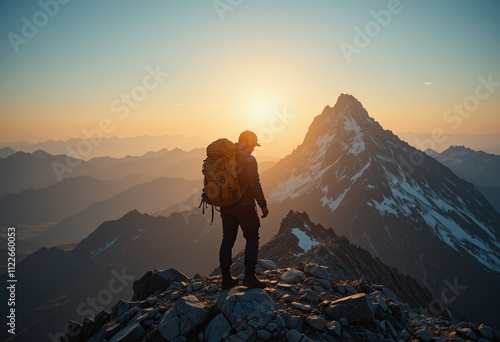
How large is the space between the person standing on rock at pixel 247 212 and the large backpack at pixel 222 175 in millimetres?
211

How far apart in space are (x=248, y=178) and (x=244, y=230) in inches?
59.1

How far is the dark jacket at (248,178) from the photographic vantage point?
8.28 metres

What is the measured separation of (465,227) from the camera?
199m

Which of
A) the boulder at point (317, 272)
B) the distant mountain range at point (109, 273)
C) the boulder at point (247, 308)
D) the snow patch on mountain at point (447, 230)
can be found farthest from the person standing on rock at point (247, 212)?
the snow patch on mountain at point (447, 230)

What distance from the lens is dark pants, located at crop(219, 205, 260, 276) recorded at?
27.9 feet

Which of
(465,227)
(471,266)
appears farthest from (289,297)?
(465,227)

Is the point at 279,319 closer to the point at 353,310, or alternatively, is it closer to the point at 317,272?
the point at 353,310

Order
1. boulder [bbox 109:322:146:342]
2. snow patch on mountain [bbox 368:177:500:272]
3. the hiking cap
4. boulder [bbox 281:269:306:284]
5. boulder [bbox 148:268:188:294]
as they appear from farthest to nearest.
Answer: snow patch on mountain [bbox 368:177:500:272] → boulder [bbox 148:268:188:294] → boulder [bbox 281:269:306:284] → the hiking cap → boulder [bbox 109:322:146:342]

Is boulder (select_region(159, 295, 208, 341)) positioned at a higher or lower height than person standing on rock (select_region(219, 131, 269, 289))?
lower

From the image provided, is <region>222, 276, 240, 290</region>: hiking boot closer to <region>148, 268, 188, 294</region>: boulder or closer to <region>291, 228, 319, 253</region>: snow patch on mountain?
<region>148, 268, 188, 294</region>: boulder

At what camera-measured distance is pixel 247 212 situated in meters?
8.52

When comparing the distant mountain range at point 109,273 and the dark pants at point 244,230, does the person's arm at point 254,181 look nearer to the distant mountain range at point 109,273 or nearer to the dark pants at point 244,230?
the dark pants at point 244,230

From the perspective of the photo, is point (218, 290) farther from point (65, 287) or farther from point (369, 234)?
point (65, 287)

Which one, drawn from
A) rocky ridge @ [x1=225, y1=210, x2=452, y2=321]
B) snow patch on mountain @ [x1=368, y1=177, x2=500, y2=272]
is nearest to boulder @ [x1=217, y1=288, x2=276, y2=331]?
rocky ridge @ [x1=225, y1=210, x2=452, y2=321]
